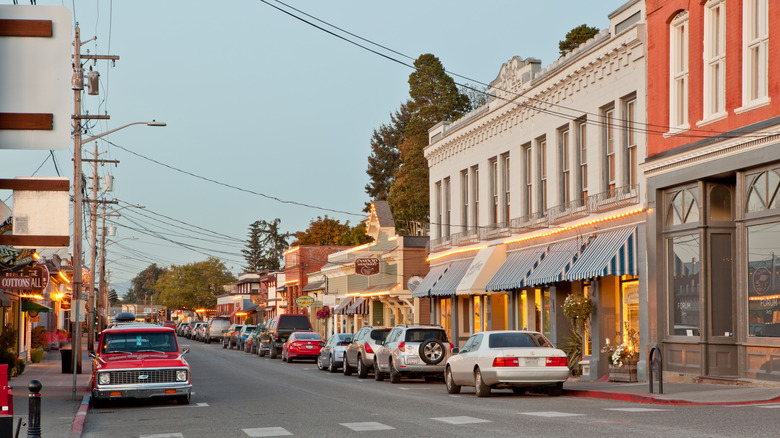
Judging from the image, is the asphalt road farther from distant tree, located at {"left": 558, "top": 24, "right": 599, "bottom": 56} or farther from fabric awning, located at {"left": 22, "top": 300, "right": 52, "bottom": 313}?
distant tree, located at {"left": 558, "top": 24, "right": 599, "bottom": 56}

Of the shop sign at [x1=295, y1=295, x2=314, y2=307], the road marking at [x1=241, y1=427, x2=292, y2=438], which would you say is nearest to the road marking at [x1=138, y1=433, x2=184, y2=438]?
the road marking at [x1=241, y1=427, x2=292, y2=438]

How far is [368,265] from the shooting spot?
52281 millimetres

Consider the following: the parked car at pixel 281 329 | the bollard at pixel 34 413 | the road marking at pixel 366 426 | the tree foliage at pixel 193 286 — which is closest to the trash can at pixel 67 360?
the parked car at pixel 281 329

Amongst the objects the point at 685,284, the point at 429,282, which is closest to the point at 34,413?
the point at 685,284

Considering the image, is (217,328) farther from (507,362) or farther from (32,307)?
(507,362)

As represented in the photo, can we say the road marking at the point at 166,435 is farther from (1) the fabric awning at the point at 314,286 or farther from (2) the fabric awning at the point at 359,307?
(1) the fabric awning at the point at 314,286

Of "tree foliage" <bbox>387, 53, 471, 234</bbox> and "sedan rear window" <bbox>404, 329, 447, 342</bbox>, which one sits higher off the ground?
"tree foliage" <bbox>387, 53, 471, 234</bbox>

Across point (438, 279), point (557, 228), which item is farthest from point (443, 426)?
point (438, 279)

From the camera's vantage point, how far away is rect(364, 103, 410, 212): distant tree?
103 m

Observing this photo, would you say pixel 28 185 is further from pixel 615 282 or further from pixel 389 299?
pixel 389 299

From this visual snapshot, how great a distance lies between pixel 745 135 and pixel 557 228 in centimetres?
977

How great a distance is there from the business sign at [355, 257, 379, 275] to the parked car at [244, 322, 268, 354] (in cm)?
624

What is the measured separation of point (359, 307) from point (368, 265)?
242 inches

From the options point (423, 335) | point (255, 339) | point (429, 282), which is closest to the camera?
point (423, 335)
